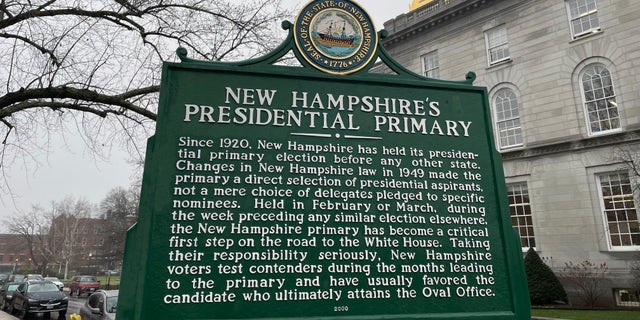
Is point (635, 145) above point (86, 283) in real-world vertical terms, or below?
above

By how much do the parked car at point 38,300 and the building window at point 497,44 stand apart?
22577 mm

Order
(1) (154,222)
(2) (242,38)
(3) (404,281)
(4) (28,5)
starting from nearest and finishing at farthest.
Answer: (1) (154,222) < (3) (404,281) < (4) (28,5) < (2) (242,38)

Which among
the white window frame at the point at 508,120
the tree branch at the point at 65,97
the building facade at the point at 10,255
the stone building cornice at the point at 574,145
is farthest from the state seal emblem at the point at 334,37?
the building facade at the point at 10,255

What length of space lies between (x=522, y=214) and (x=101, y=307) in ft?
56.1

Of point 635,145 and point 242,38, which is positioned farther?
point 635,145

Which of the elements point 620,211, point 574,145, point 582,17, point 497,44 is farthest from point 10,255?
point 582,17

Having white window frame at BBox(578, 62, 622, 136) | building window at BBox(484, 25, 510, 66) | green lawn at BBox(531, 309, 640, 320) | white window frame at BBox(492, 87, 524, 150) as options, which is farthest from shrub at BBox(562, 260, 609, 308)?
building window at BBox(484, 25, 510, 66)

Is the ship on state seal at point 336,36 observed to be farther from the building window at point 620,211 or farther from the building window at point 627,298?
the building window at point 627,298

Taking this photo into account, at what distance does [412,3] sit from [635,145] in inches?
726

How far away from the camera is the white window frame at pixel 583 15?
17.5 metres

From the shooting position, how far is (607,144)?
53.5ft

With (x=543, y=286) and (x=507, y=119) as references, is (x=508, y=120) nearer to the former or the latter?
(x=507, y=119)

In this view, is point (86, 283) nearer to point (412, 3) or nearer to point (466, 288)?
point (412, 3)

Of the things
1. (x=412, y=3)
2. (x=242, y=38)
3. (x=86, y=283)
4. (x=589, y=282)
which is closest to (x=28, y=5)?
(x=242, y=38)
